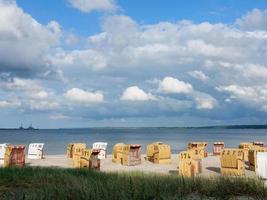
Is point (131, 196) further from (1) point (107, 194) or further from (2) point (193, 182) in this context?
(2) point (193, 182)

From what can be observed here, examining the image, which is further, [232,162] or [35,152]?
[35,152]

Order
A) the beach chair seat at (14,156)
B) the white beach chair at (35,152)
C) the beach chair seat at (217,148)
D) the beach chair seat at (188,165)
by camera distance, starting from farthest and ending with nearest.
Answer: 1. the beach chair seat at (217,148)
2. the white beach chair at (35,152)
3. the beach chair seat at (14,156)
4. the beach chair seat at (188,165)

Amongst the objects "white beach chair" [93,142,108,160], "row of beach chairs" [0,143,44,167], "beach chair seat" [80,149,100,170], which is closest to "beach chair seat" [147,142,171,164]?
"white beach chair" [93,142,108,160]

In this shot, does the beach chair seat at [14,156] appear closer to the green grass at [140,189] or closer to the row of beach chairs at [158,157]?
the row of beach chairs at [158,157]

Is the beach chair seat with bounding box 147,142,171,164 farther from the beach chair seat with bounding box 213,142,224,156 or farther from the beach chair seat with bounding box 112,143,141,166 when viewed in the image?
the beach chair seat with bounding box 213,142,224,156

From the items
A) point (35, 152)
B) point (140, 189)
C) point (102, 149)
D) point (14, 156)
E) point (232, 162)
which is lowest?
point (140, 189)

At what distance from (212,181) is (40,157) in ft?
62.4

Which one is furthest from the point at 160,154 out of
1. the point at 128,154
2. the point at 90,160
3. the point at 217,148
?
the point at 217,148

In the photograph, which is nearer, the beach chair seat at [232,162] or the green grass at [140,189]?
the green grass at [140,189]

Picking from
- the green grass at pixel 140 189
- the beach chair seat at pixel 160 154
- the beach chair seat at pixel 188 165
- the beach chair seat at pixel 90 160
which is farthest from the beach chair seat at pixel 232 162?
the green grass at pixel 140 189

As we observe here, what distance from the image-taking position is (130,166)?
74.8 ft

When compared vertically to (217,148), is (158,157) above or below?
below

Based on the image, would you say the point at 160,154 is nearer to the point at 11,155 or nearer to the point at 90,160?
the point at 90,160

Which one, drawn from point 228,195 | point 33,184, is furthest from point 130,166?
point 228,195
